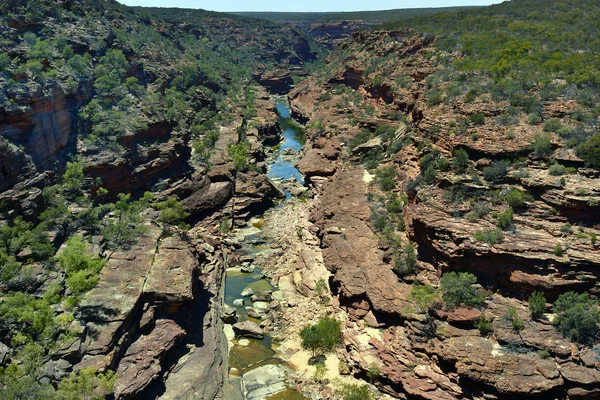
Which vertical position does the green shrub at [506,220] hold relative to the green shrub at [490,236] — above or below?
above

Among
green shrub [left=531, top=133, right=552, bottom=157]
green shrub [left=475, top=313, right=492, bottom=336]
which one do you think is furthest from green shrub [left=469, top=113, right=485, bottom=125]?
green shrub [left=475, top=313, right=492, bottom=336]

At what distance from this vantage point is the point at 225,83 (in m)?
97.7

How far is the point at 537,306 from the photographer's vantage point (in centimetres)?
2233

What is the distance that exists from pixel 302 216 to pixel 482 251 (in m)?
24.3

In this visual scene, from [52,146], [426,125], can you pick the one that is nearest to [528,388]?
[426,125]

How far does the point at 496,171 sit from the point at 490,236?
6.06 metres

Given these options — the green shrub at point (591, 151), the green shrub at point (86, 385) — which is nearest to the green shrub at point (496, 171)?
the green shrub at point (591, 151)

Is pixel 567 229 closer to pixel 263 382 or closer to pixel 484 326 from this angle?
pixel 484 326

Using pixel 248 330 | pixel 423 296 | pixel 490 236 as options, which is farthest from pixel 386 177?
pixel 248 330

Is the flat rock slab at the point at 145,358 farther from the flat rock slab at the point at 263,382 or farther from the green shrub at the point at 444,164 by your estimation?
the green shrub at the point at 444,164

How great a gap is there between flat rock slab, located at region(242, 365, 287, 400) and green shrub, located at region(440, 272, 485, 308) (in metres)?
11.3

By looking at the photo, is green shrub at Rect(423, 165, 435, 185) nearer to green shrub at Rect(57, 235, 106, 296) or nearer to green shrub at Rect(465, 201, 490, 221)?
green shrub at Rect(465, 201, 490, 221)

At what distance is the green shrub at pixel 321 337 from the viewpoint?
26.7m

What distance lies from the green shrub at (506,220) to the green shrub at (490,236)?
23.2 inches
